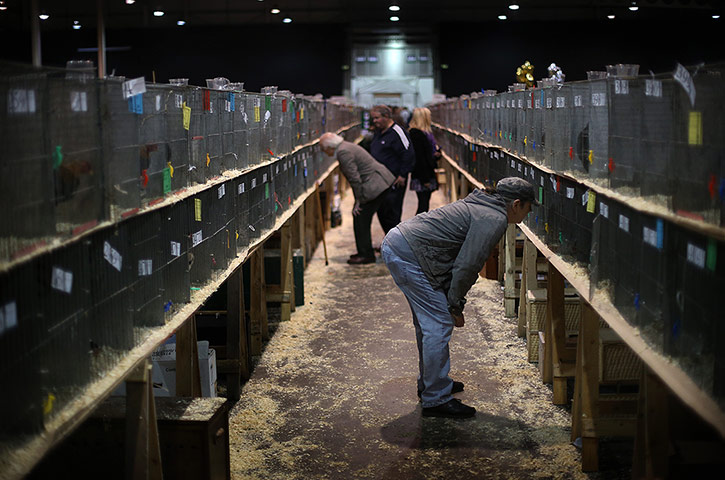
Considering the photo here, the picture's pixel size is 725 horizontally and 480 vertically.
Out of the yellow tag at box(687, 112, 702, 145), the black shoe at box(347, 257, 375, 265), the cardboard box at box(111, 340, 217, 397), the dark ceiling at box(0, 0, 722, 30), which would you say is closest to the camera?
the yellow tag at box(687, 112, 702, 145)

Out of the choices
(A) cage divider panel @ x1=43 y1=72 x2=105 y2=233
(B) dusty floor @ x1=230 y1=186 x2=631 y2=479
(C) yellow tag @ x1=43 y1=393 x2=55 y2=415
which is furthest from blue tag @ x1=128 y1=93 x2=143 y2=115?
(B) dusty floor @ x1=230 y1=186 x2=631 y2=479

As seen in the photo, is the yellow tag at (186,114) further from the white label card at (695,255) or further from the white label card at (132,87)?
the white label card at (695,255)

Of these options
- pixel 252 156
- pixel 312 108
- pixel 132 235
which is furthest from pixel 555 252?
pixel 312 108

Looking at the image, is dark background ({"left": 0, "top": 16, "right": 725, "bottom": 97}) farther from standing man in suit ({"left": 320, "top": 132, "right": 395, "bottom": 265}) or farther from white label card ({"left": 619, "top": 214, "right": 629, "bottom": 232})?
white label card ({"left": 619, "top": 214, "right": 629, "bottom": 232})

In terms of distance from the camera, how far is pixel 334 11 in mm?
30891

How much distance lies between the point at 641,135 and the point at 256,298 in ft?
12.5

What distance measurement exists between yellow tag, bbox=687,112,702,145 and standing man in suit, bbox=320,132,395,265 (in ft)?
23.5

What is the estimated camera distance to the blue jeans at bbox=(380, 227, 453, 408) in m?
5.54

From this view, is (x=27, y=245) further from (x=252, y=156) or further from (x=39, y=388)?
(x=252, y=156)

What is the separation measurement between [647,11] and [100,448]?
94.0ft

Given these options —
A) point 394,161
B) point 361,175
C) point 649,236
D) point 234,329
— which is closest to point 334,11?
point 394,161

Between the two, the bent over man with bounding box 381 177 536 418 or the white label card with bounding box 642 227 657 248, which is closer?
the white label card with bounding box 642 227 657 248

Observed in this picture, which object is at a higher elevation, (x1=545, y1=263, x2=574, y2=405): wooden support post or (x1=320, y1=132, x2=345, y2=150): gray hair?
(x1=320, y1=132, x2=345, y2=150): gray hair

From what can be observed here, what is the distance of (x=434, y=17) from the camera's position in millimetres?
30562
